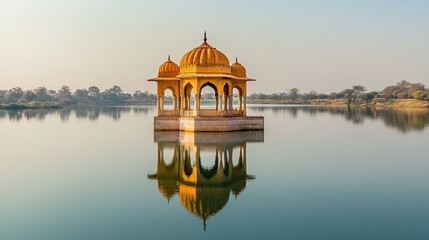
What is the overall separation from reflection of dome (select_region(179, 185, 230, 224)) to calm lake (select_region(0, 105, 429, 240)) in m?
0.02

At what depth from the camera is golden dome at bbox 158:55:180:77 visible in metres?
20.8

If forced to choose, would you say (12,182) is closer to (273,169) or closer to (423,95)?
(273,169)

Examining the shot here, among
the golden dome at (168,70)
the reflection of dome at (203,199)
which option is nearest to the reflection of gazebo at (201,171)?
the reflection of dome at (203,199)

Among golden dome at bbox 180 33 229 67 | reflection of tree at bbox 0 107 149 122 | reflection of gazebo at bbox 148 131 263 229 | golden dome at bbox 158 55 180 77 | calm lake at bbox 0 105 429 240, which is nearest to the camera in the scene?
calm lake at bbox 0 105 429 240

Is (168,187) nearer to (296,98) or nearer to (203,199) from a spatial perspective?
(203,199)

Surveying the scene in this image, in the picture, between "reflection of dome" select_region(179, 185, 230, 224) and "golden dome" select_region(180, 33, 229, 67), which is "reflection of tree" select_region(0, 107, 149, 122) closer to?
"golden dome" select_region(180, 33, 229, 67)

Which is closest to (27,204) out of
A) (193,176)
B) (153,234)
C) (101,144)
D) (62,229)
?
(62,229)

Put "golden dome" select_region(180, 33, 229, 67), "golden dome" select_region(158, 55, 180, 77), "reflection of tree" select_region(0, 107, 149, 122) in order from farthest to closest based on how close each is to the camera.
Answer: "reflection of tree" select_region(0, 107, 149, 122)
"golden dome" select_region(158, 55, 180, 77)
"golden dome" select_region(180, 33, 229, 67)

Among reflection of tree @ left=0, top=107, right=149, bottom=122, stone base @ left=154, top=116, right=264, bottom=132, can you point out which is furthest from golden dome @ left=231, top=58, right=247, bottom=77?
reflection of tree @ left=0, top=107, right=149, bottom=122

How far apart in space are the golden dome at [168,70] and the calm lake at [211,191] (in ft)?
21.7

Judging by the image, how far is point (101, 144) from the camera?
15797mm

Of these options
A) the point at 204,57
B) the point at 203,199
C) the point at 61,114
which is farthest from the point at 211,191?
the point at 61,114

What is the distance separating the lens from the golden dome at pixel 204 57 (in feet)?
62.8

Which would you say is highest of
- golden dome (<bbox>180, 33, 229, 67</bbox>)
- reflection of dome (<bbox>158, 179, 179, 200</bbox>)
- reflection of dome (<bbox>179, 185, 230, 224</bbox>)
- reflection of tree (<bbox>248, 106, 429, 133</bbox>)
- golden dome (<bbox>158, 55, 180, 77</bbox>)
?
golden dome (<bbox>180, 33, 229, 67</bbox>)
